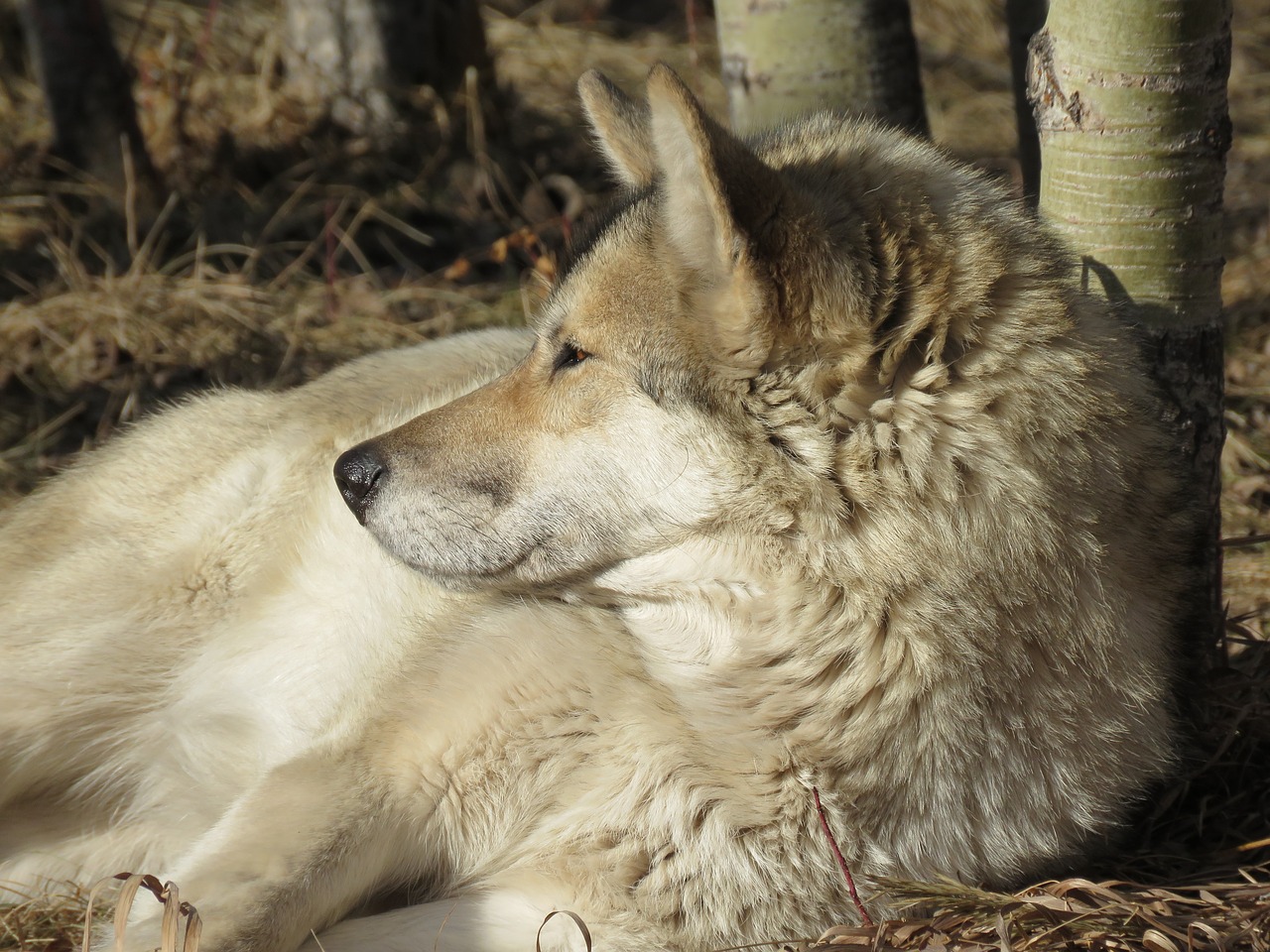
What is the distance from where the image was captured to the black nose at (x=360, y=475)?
242 centimetres

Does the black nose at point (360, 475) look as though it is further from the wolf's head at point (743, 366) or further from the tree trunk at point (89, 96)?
the tree trunk at point (89, 96)

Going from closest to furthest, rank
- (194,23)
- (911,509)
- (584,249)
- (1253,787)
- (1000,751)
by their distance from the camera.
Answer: (911,509) → (1000,751) → (584,249) → (1253,787) → (194,23)

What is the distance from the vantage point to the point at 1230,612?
3.61 metres

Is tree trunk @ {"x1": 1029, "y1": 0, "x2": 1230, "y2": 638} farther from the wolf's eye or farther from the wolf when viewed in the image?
the wolf's eye

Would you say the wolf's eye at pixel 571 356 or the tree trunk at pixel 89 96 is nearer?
the wolf's eye at pixel 571 356

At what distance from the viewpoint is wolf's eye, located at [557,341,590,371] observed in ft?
7.48

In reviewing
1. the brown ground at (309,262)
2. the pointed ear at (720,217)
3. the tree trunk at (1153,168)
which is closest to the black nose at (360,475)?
the pointed ear at (720,217)

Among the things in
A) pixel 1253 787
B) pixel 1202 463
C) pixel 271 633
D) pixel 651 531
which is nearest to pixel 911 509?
pixel 651 531

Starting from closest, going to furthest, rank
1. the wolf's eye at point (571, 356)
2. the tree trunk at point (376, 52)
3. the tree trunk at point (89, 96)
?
the wolf's eye at point (571, 356), the tree trunk at point (89, 96), the tree trunk at point (376, 52)

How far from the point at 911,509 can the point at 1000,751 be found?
1.65 feet

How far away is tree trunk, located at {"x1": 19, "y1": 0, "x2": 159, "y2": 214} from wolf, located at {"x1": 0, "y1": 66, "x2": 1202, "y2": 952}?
406cm

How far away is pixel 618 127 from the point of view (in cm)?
271

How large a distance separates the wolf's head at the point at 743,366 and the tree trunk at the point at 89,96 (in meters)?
4.00

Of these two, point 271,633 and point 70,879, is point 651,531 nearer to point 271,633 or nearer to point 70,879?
point 271,633
